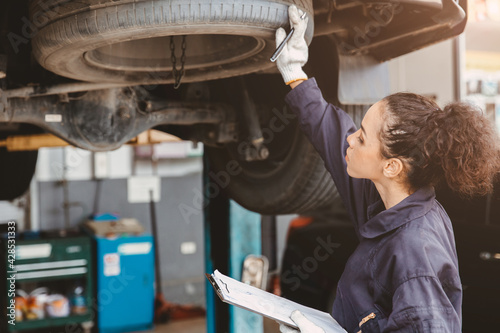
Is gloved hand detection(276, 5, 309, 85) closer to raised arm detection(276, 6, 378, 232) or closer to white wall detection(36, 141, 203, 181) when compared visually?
raised arm detection(276, 6, 378, 232)

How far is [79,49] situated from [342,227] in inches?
89.6

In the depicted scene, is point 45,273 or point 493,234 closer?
point 493,234

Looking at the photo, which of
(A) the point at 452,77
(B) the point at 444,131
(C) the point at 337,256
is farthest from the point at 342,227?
(A) the point at 452,77

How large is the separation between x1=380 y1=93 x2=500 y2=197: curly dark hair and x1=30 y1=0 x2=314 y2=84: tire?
1.04 ft

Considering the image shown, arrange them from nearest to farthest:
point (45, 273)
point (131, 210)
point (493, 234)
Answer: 1. point (493, 234)
2. point (45, 273)
3. point (131, 210)

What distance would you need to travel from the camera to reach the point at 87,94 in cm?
154

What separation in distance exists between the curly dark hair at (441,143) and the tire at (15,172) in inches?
72.2

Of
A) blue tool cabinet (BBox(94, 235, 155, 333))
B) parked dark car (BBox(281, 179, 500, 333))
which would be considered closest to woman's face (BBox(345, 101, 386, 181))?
parked dark car (BBox(281, 179, 500, 333))

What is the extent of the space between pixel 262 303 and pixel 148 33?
589 millimetres

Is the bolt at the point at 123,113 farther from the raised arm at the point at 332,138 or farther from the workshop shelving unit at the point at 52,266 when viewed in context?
the workshop shelving unit at the point at 52,266

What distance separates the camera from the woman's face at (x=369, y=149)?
1063 mm

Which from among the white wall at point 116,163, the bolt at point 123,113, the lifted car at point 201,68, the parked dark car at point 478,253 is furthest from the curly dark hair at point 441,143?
the white wall at point 116,163

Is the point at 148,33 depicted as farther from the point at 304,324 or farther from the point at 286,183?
the point at 286,183

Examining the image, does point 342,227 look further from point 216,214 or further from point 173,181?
point 173,181
